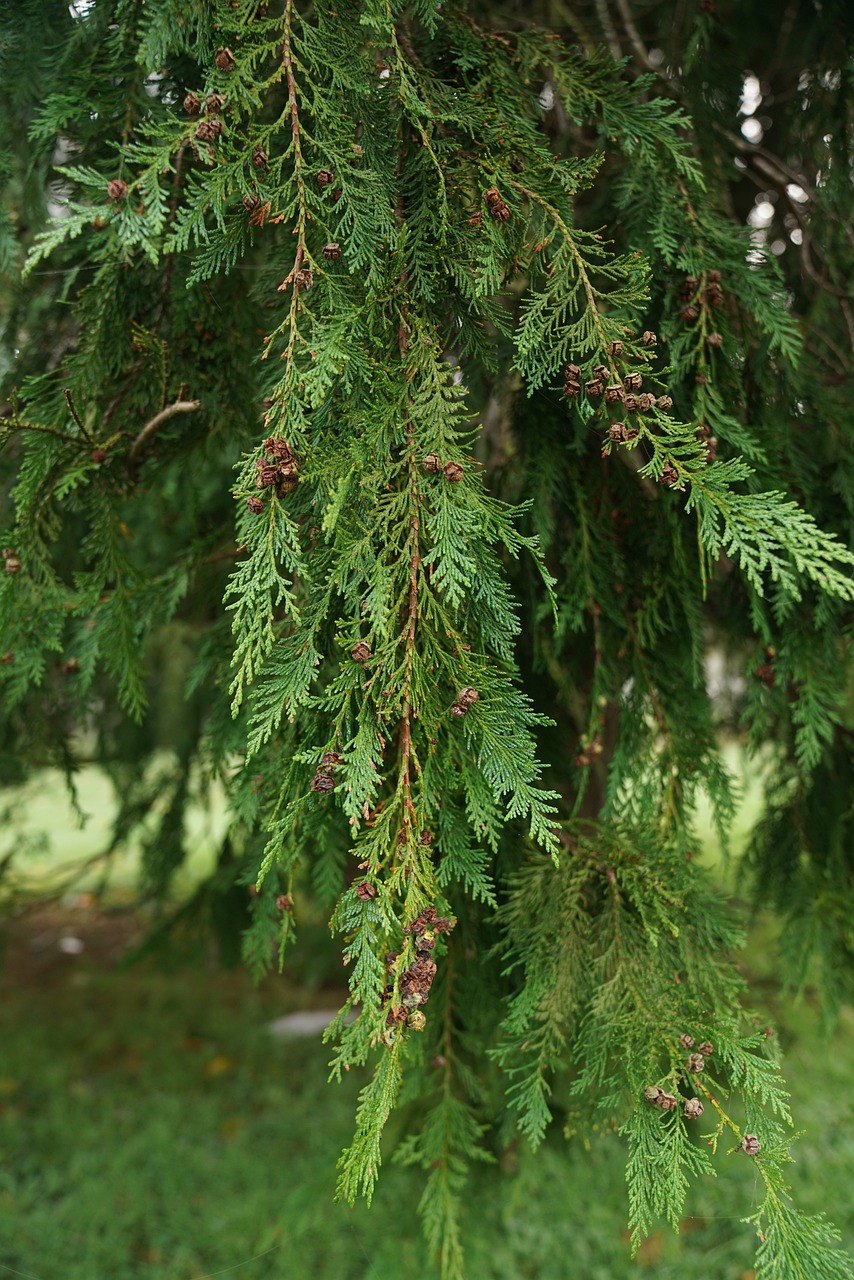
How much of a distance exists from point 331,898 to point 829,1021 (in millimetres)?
1348

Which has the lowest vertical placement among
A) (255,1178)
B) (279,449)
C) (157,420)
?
(255,1178)

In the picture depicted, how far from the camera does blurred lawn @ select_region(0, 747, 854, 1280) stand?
3227 millimetres

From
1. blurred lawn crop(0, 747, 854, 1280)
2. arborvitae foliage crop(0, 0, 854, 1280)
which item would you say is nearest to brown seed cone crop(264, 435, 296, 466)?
A: arborvitae foliage crop(0, 0, 854, 1280)

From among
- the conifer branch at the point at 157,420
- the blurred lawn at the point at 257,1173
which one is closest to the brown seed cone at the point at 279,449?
the conifer branch at the point at 157,420

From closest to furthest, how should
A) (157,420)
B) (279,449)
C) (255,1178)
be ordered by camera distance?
1. (279,449)
2. (157,420)
3. (255,1178)

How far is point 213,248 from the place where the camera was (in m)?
1.42

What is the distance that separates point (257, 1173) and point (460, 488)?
12.2 feet

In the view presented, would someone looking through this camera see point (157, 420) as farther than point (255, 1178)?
No

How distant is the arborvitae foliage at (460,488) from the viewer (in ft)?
4.33

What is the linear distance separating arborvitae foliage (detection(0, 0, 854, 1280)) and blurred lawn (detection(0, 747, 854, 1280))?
127cm

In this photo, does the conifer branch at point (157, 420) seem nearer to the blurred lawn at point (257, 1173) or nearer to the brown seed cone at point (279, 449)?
the brown seed cone at point (279, 449)

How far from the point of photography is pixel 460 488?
1346 mm

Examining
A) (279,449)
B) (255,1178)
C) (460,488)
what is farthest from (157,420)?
(255,1178)

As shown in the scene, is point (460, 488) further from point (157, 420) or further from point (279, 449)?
point (157, 420)
